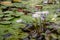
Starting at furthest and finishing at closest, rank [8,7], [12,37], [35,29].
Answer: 1. [8,7]
2. [35,29]
3. [12,37]

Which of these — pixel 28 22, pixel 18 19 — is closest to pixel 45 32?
pixel 28 22

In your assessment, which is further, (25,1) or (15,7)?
(25,1)

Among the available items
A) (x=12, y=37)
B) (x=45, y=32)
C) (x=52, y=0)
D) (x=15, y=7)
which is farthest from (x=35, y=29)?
(x=52, y=0)

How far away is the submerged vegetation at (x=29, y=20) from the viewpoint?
2.35 meters

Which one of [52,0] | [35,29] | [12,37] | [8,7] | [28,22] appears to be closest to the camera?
[12,37]

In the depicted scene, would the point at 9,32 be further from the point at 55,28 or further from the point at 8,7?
the point at 8,7

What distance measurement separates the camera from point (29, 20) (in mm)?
2834

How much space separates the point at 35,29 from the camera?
8.09 feet

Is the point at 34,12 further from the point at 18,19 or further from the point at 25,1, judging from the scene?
the point at 25,1

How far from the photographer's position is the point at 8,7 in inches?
136

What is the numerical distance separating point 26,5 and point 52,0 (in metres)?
0.64

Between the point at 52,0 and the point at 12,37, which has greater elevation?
the point at 52,0

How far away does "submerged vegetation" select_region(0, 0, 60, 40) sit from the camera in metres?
2.35

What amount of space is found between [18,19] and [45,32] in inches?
27.2
